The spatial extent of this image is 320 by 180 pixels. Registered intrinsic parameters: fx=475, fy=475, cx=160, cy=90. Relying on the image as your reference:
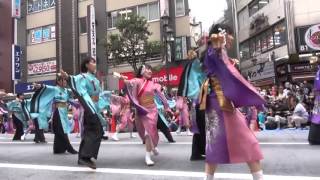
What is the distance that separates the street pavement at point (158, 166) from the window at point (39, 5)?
2595 cm

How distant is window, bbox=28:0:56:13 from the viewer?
33.8m

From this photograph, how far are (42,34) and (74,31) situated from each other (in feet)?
10.9

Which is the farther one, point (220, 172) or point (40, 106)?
point (40, 106)

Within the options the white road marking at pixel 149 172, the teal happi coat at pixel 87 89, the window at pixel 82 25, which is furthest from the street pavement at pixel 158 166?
the window at pixel 82 25

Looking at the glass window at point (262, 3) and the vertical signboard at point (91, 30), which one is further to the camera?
the vertical signboard at point (91, 30)

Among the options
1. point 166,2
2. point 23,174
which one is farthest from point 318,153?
point 166,2

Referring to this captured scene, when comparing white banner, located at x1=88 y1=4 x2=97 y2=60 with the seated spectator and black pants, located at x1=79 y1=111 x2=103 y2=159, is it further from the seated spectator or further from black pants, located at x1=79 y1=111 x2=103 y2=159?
black pants, located at x1=79 y1=111 x2=103 y2=159

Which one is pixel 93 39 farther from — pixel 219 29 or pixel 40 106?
pixel 219 29

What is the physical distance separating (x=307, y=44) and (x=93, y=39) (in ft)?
42.3

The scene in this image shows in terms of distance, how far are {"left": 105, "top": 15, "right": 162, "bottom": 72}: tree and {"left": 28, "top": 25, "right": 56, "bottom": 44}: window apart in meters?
8.73

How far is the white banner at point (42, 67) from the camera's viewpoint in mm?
33278

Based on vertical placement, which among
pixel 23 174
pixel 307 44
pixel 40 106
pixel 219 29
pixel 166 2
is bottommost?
pixel 23 174

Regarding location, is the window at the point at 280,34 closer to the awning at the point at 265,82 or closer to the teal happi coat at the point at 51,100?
the awning at the point at 265,82

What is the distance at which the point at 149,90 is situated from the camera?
7836 mm
